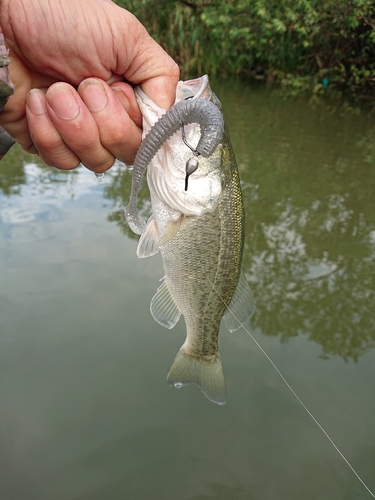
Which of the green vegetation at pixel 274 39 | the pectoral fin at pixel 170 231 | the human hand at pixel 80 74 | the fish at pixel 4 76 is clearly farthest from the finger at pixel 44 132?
the green vegetation at pixel 274 39

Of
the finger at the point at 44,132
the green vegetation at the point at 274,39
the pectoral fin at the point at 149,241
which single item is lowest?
the green vegetation at the point at 274,39

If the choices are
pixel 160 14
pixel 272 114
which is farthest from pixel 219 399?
pixel 160 14

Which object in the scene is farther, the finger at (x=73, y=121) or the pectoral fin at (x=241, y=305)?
the pectoral fin at (x=241, y=305)

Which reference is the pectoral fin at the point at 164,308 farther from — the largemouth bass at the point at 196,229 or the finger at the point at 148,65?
the finger at the point at 148,65

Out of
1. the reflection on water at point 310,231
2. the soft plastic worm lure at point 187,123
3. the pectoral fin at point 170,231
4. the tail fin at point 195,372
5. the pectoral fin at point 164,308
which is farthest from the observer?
the reflection on water at point 310,231

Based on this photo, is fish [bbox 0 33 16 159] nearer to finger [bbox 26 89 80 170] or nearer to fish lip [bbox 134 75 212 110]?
finger [bbox 26 89 80 170]

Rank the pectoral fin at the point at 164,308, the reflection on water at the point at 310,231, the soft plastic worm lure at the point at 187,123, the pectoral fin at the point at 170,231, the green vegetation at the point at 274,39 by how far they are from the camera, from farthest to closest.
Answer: the green vegetation at the point at 274,39, the reflection on water at the point at 310,231, the pectoral fin at the point at 164,308, the pectoral fin at the point at 170,231, the soft plastic worm lure at the point at 187,123

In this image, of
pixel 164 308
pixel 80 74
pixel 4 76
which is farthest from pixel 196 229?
pixel 4 76

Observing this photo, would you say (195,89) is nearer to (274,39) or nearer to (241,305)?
(241,305)

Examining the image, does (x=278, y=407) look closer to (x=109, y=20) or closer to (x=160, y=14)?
(x=109, y=20)
